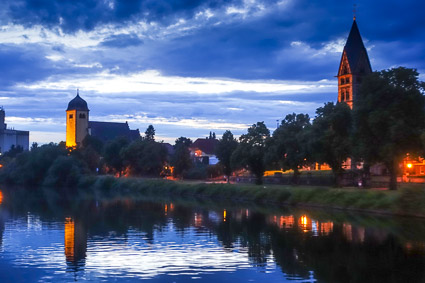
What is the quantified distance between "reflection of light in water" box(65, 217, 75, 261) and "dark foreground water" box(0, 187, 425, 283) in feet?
0.17

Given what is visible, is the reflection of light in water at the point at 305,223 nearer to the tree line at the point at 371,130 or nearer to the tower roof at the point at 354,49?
the tree line at the point at 371,130

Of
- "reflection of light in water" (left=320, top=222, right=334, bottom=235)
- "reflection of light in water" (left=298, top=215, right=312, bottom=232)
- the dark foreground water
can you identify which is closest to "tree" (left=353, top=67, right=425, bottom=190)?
the dark foreground water

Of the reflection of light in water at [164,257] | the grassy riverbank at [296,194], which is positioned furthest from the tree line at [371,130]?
the reflection of light in water at [164,257]

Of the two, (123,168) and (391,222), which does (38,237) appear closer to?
(391,222)

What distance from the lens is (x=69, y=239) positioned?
37.4 meters

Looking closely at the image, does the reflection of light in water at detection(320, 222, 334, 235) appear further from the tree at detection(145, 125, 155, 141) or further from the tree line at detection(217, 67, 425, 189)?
the tree at detection(145, 125, 155, 141)

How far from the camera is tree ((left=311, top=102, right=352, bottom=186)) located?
70438 mm

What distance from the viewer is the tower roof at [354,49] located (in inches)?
4995

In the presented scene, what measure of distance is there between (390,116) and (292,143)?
20.6 m

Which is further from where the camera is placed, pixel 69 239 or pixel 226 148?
pixel 226 148

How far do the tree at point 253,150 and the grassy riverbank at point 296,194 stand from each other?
6247 mm

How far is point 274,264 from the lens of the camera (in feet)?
95.9

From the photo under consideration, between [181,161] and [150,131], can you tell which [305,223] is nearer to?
[181,161]

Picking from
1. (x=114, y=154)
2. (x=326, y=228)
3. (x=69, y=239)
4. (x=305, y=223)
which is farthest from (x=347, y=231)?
(x=114, y=154)
